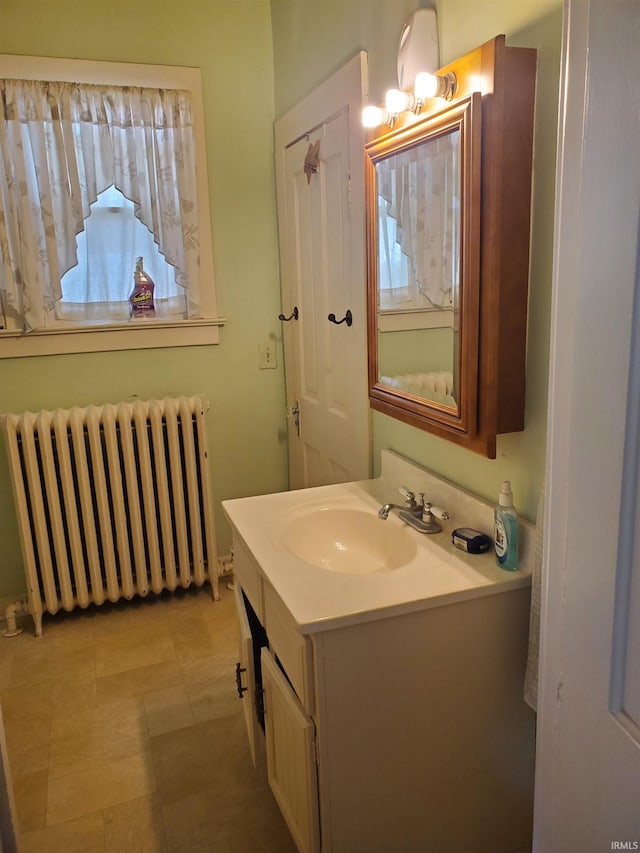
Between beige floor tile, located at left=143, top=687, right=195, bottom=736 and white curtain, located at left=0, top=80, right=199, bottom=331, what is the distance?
4.80ft

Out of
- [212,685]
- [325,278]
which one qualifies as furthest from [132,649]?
[325,278]

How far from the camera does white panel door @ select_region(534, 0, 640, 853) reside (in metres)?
0.57

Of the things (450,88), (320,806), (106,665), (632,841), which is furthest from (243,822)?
(450,88)

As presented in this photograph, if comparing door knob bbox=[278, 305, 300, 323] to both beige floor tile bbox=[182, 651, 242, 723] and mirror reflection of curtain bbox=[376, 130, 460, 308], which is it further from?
beige floor tile bbox=[182, 651, 242, 723]

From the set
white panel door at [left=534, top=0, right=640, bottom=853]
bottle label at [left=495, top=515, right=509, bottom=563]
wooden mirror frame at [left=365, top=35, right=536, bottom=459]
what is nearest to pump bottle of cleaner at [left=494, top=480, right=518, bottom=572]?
bottle label at [left=495, top=515, right=509, bottom=563]

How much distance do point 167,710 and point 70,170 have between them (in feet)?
6.53

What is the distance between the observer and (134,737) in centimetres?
201

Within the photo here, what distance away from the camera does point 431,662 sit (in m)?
1.30

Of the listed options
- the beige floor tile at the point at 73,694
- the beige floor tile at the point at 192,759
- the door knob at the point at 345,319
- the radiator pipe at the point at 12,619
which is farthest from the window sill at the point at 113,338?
the beige floor tile at the point at 192,759

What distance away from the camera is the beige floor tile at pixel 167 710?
2.05m

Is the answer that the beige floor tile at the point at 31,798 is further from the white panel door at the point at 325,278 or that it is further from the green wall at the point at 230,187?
the white panel door at the point at 325,278

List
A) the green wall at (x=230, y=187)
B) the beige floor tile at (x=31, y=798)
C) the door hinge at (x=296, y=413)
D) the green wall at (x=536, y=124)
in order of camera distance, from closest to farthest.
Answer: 1. the green wall at (x=536, y=124)
2. the beige floor tile at (x=31, y=798)
3. the green wall at (x=230, y=187)
4. the door hinge at (x=296, y=413)

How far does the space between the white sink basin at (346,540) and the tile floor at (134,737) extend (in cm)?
69

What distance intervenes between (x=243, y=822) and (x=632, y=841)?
1344mm
